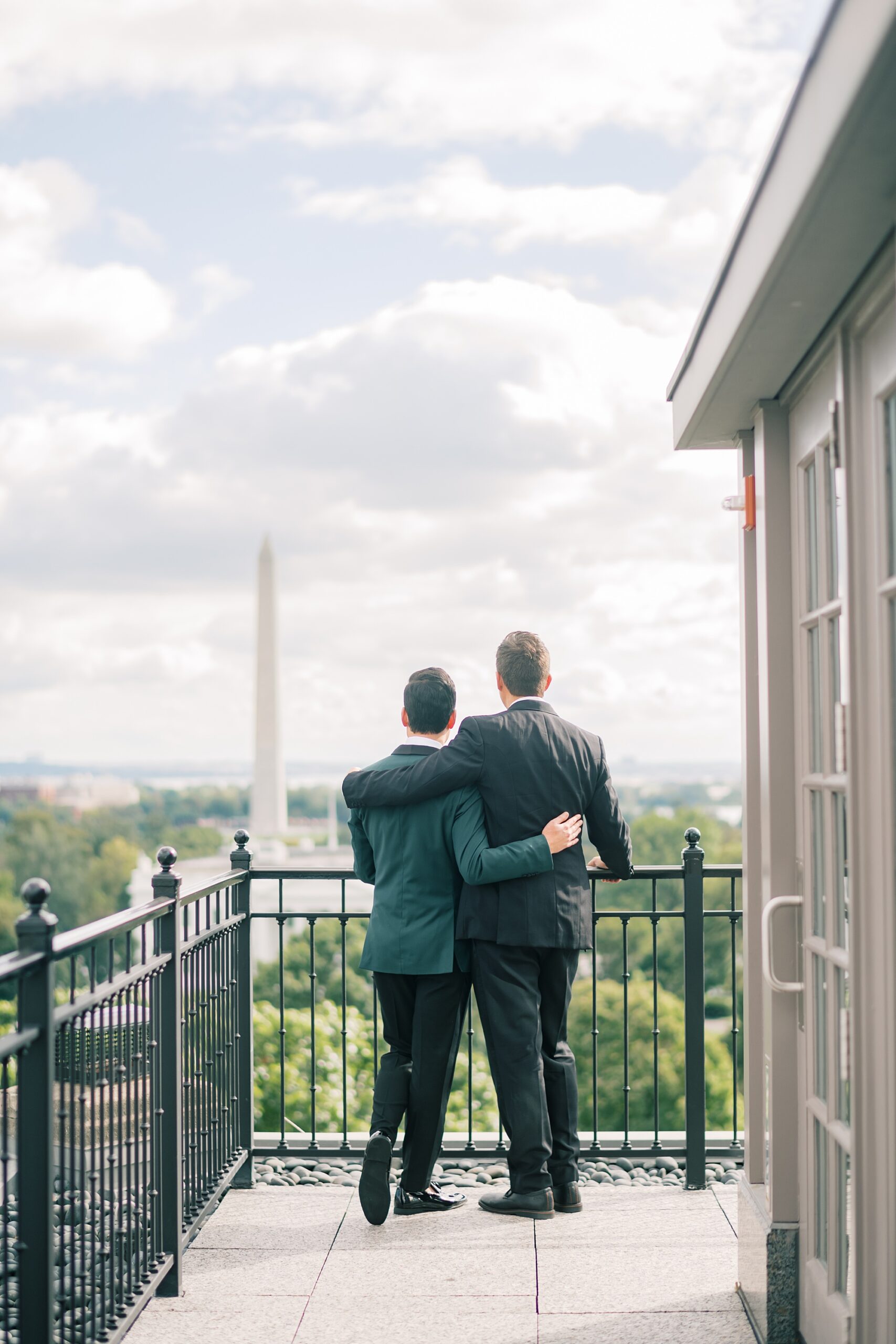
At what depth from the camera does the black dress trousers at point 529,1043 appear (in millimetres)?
3572

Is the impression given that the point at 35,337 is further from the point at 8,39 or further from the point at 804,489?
the point at 804,489

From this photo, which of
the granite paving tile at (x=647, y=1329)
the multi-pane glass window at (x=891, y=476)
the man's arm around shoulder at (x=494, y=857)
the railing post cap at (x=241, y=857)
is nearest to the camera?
the multi-pane glass window at (x=891, y=476)

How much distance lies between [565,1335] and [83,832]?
249ft

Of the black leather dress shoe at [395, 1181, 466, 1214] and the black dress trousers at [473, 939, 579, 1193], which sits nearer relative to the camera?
the black dress trousers at [473, 939, 579, 1193]

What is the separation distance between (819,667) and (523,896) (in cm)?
125

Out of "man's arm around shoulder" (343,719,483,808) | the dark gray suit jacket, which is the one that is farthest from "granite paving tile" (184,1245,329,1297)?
"man's arm around shoulder" (343,719,483,808)

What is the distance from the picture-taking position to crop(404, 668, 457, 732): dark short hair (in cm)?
370

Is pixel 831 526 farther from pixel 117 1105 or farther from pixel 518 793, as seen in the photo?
pixel 117 1105

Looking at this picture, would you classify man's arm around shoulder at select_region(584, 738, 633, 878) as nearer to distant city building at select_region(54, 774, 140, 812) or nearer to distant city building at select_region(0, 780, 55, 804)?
distant city building at select_region(54, 774, 140, 812)

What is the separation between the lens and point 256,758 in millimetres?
44875

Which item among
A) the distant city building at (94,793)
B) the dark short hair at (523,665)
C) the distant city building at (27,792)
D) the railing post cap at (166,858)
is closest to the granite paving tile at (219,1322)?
the railing post cap at (166,858)

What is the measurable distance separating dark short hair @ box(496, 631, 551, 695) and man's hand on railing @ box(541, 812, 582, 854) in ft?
1.39

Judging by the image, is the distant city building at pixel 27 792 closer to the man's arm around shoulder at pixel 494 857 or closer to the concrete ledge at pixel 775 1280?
the man's arm around shoulder at pixel 494 857

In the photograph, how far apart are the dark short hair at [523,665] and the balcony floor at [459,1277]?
1695 millimetres
